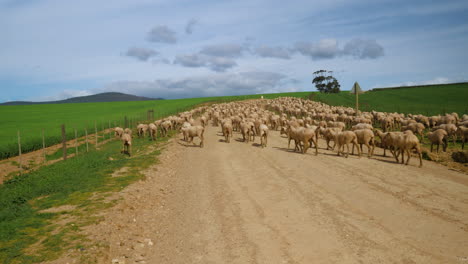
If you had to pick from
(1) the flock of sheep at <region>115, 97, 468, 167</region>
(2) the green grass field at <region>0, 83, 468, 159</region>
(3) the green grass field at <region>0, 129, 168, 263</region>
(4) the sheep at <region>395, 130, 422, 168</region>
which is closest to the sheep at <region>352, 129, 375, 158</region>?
(1) the flock of sheep at <region>115, 97, 468, 167</region>

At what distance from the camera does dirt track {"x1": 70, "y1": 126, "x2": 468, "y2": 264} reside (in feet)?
23.6

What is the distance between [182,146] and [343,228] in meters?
16.8

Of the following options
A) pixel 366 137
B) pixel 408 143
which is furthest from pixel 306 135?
pixel 408 143

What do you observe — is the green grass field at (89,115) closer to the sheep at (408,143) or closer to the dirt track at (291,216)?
the dirt track at (291,216)

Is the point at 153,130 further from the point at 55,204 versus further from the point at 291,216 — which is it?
the point at 291,216

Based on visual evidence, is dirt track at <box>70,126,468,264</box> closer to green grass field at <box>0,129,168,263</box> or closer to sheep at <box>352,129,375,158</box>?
green grass field at <box>0,129,168,263</box>

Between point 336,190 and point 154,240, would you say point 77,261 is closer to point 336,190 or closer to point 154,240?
point 154,240

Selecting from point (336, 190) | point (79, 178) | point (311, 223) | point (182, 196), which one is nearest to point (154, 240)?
point (182, 196)

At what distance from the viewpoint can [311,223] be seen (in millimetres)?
8859

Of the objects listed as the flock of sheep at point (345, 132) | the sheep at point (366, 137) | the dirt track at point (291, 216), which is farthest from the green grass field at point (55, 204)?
the sheep at point (366, 137)

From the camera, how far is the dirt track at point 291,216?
7.18m

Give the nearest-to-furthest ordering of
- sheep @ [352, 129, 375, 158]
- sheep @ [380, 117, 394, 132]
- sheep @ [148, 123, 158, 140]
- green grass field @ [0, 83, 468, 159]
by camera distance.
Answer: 1. sheep @ [352, 129, 375, 158]
2. sheep @ [148, 123, 158, 140]
3. green grass field @ [0, 83, 468, 159]
4. sheep @ [380, 117, 394, 132]

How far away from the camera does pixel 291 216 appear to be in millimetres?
9461

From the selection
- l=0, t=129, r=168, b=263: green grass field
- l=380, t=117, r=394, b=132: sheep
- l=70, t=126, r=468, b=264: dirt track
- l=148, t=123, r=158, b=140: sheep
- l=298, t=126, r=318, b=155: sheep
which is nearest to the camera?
l=70, t=126, r=468, b=264: dirt track
